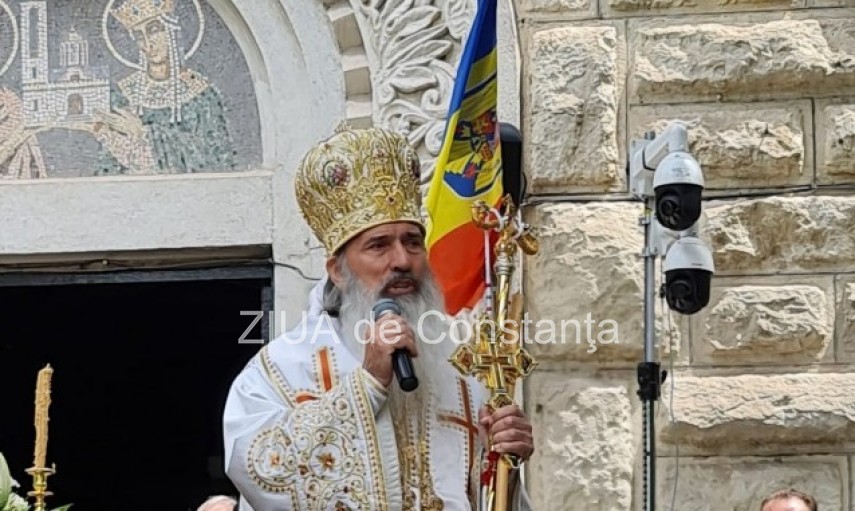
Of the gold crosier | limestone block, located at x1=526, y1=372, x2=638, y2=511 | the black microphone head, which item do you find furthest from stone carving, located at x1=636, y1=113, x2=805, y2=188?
the black microphone head

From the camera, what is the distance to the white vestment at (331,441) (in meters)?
6.12

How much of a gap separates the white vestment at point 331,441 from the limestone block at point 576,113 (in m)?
1.32

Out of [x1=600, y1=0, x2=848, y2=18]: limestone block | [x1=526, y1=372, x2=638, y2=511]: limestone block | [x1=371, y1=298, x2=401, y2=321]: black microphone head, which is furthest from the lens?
[x1=600, y1=0, x2=848, y2=18]: limestone block

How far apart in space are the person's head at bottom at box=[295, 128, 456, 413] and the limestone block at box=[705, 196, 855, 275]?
1172mm

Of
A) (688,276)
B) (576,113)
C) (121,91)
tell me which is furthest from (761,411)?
(121,91)

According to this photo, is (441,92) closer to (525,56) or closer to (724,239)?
(525,56)

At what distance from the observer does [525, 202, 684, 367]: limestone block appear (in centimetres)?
745

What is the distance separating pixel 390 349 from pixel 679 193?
115 cm

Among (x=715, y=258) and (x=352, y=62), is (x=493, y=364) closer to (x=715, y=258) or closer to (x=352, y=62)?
(x=715, y=258)

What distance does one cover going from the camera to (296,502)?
6.11 m

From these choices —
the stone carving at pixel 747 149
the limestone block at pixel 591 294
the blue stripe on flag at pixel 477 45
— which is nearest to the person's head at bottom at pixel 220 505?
the limestone block at pixel 591 294

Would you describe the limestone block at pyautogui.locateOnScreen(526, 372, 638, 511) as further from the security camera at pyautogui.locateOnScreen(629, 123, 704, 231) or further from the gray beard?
the gray beard

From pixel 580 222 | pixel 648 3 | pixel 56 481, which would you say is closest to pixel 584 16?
pixel 648 3

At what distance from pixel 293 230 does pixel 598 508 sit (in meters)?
1.48
